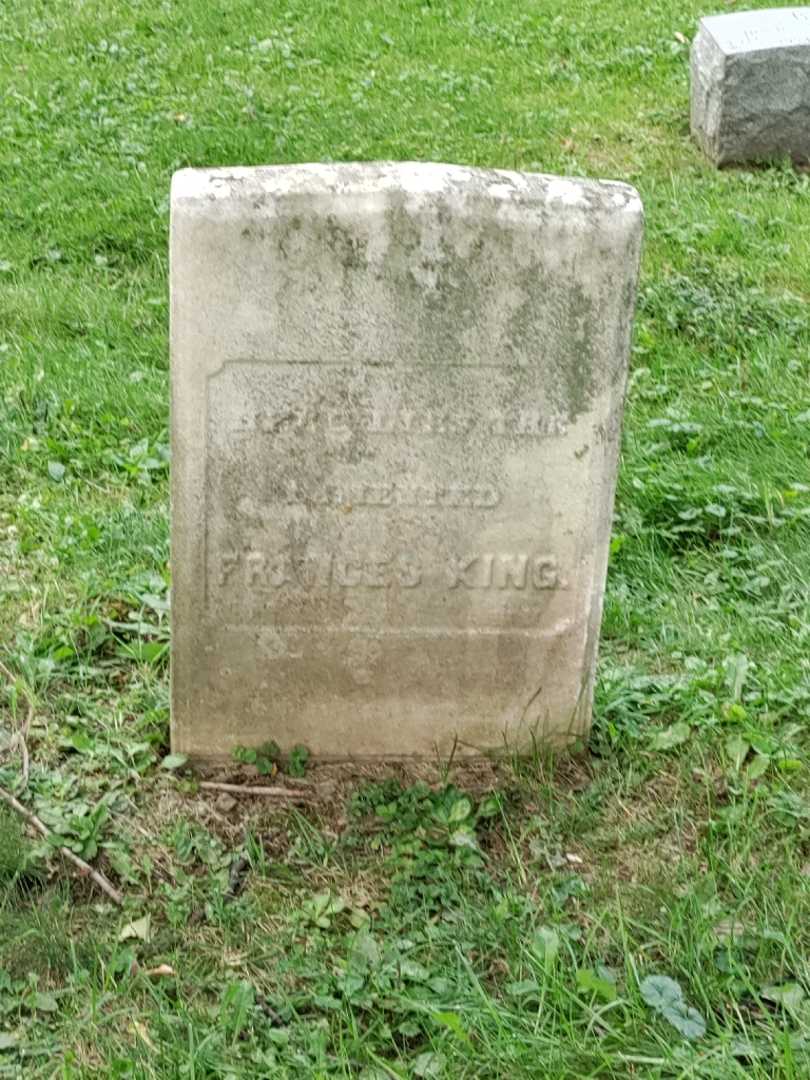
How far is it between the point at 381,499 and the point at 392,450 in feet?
0.37

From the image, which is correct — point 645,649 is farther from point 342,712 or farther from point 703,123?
point 703,123

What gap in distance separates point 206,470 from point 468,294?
63 cm

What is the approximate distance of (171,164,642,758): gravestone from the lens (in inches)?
107

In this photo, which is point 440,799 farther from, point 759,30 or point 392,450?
point 759,30

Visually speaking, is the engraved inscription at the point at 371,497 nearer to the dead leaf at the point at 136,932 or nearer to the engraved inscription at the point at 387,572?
the engraved inscription at the point at 387,572

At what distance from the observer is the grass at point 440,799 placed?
2.50 metres

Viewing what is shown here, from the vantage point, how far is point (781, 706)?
336 cm

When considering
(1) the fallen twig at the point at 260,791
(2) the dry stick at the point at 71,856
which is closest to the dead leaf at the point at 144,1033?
(2) the dry stick at the point at 71,856

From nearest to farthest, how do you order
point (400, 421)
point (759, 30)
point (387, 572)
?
point (400, 421) → point (387, 572) → point (759, 30)

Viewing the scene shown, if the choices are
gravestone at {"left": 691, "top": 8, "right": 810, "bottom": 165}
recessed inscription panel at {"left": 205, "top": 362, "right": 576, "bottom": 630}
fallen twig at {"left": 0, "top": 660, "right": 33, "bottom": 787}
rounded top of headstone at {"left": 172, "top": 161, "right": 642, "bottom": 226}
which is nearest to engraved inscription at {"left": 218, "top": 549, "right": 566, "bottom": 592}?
recessed inscription panel at {"left": 205, "top": 362, "right": 576, "bottom": 630}

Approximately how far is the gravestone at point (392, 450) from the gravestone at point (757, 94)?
14.8 feet

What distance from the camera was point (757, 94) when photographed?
6.93 metres

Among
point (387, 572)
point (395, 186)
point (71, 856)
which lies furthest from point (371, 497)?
point (71, 856)

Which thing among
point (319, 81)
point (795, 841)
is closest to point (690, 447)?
point (795, 841)
